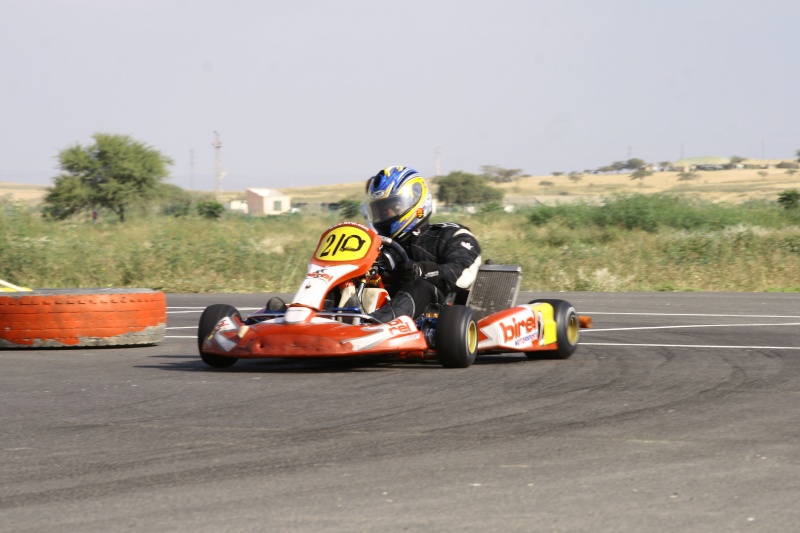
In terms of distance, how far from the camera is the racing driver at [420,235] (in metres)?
8.84

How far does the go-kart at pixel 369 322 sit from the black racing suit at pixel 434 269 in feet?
0.44

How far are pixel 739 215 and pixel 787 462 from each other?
32.8 metres

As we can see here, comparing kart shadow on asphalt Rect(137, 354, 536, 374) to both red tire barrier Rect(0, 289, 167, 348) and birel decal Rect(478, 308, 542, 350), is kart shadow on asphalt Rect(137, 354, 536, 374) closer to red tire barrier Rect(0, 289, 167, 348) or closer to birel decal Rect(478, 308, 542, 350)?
birel decal Rect(478, 308, 542, 350)

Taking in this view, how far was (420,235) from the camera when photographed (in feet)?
31.0

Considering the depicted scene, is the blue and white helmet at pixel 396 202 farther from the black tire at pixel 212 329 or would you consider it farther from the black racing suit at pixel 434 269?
the black tire at pixel 212 329

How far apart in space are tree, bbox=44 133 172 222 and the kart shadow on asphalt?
154ft

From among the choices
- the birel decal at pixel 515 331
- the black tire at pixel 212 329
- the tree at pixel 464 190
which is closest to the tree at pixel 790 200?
the birel decal at pixel 515 331

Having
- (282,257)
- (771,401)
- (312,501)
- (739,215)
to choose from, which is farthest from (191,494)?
(739,215)

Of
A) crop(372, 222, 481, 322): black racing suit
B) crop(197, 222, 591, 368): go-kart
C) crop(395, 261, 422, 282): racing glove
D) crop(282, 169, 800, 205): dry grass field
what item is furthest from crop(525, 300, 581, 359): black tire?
crop(282, 169, 800, 205): dry grass field

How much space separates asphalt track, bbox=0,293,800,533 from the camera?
3881 mm

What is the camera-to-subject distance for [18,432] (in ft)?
18.4

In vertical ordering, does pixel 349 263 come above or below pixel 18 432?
above

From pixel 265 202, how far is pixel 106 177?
99.1 feet

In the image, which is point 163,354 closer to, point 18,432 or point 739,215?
point 18,432
